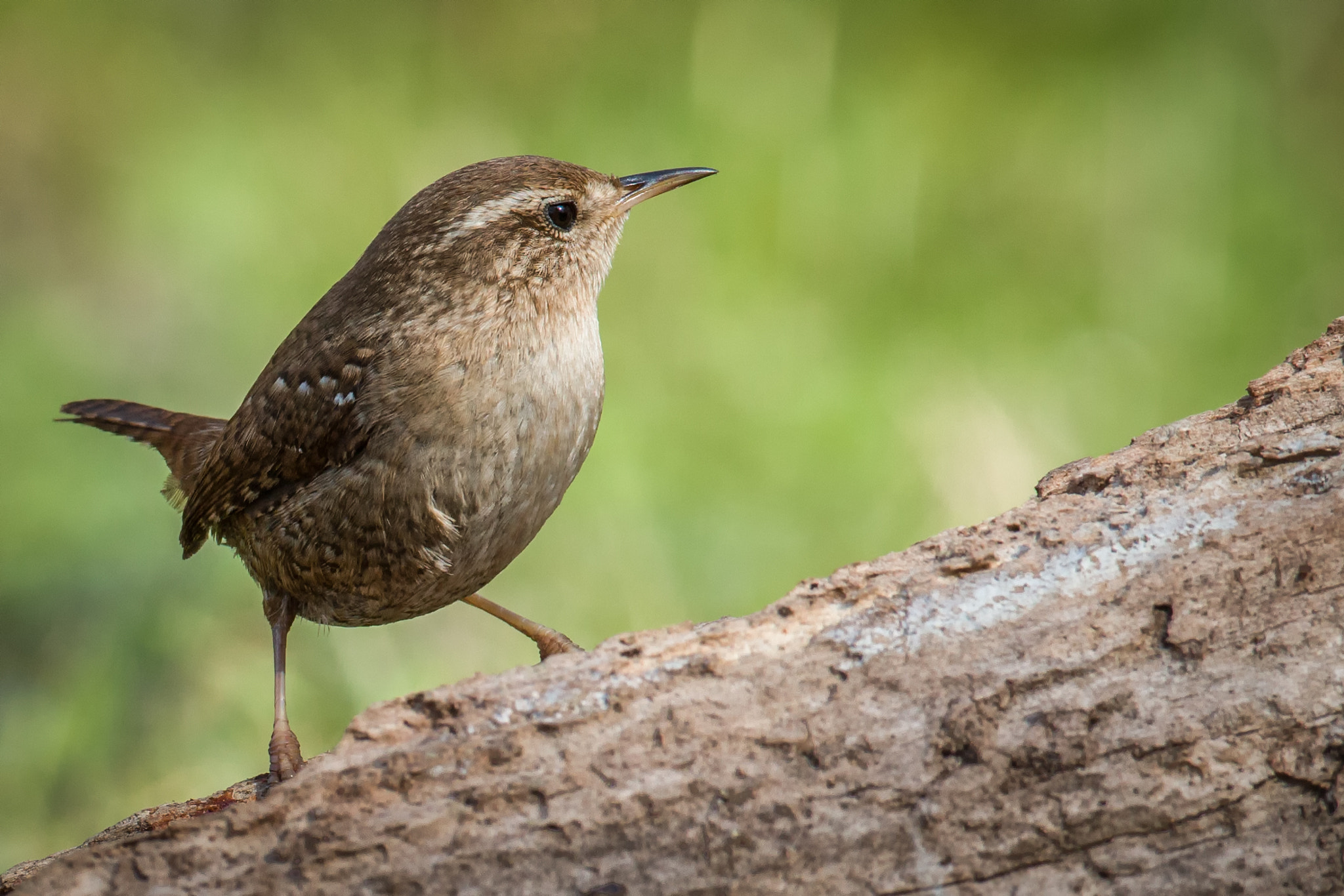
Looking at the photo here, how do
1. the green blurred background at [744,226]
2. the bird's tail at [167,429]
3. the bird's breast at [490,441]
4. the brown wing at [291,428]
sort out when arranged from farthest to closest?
the green blurred background at [744,226]
the bird's tail at [167,429]
the brown wing at [291,428]
the bird's breast at [490,441]

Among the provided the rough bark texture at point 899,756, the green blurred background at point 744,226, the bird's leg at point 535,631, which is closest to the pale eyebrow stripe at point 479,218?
the bird's leg at point 535,631

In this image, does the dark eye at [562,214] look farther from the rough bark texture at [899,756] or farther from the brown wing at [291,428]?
the rough bark texture at [899,756]

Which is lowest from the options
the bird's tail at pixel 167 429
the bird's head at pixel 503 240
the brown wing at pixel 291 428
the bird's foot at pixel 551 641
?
the bird's foot at pixel 551 641

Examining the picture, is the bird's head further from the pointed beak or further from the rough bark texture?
the rough bark texture

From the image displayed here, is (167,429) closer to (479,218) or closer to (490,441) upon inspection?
(479,218)

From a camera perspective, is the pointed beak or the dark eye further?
the pointed beak

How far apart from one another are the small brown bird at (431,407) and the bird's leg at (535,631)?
439 millimetres

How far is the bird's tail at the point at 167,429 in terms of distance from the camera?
13.3 ft

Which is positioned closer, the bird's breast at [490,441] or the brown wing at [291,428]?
the bird's breast at [490,441]

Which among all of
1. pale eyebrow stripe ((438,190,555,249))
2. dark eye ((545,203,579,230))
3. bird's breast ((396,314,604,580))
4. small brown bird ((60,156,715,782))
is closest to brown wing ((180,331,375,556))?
small brown bird ((60,156,715,782))

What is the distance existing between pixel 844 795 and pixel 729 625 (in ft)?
1.36

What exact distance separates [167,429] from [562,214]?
1.73 meters

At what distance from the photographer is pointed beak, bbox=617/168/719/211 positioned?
137 inches

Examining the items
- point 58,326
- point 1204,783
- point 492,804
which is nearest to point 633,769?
point 492,804
